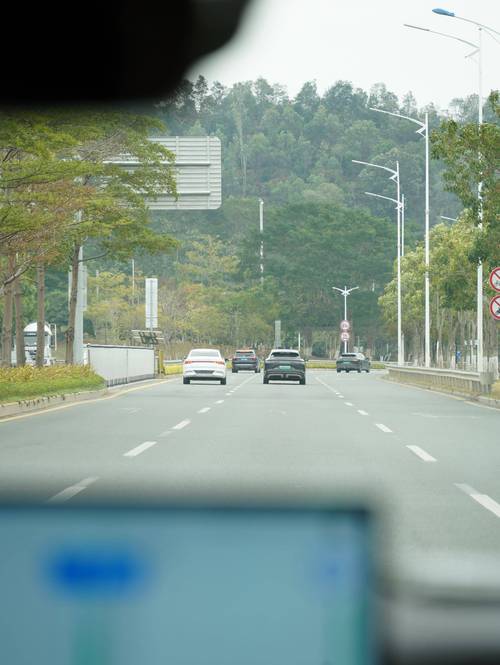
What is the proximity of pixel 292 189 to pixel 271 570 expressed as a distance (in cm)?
13785

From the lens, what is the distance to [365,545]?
1.18 metres

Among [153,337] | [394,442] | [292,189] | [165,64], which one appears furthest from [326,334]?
[165,64]

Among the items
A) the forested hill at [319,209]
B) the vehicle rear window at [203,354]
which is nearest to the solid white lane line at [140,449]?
the vehicle rear window at [203,354]

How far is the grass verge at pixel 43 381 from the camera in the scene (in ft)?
83.3

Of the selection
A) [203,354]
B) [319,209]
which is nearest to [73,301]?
[203,354]

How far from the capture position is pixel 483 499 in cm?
933

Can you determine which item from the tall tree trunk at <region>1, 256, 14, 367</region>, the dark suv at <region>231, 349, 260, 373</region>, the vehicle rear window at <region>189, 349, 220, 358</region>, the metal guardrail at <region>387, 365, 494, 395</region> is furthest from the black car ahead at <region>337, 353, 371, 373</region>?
the tall tree trunk at <region>1, 256, 14, 367</region>

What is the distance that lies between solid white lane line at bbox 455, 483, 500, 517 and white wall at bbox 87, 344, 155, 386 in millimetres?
29578

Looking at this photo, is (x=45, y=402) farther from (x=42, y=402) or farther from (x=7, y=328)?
(x=7, y=328)

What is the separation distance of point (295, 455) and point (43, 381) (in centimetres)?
1678

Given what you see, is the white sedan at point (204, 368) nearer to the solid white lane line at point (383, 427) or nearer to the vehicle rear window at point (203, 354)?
the vehicle rear window at point (203, 354)

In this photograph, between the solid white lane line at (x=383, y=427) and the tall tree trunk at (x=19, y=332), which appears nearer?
the solid white lane line at (x=383, y=427)

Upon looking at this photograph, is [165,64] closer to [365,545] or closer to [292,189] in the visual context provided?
[365,545]

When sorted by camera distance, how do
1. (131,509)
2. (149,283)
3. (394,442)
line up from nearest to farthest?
(131,509), (394,442), (149,283)
